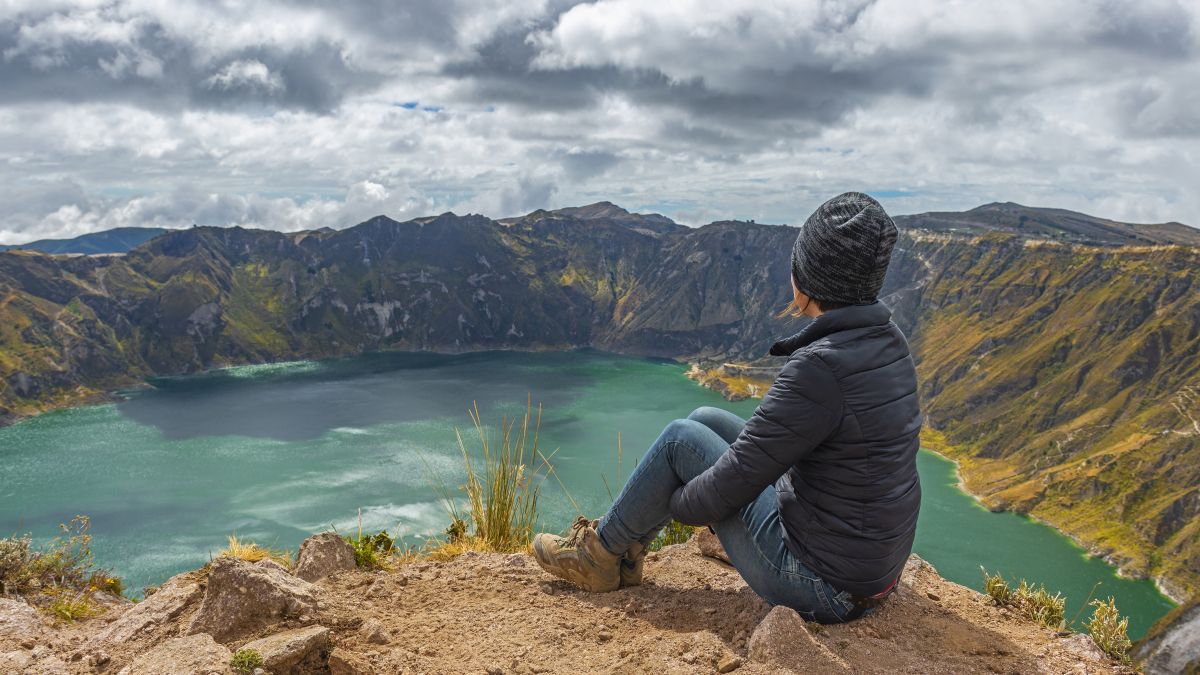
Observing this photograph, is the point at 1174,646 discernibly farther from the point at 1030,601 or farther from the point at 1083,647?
the point at 1083,647

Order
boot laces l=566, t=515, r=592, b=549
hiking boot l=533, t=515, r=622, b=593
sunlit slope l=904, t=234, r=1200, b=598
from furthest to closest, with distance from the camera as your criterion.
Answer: sunlit slope l=904, t=234, r=1200, b=598 → boot laces l=566, t=515, r=592, b=549 → hiking boot l=533, t=515, r=622, b=593

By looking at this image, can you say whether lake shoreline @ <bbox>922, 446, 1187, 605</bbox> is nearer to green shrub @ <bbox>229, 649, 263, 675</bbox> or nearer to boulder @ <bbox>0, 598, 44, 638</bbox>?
green shrub @ <bbox>229, 649, 263, 675</bbox>

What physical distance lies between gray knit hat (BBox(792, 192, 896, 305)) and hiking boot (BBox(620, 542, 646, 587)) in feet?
7.45

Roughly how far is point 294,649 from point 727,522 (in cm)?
254

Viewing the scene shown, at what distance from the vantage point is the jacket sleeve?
11.2 feet

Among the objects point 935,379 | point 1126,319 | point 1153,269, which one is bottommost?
point 935,379

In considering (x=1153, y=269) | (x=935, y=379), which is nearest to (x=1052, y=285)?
(x=1153, y=269)

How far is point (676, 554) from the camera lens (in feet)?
19.0

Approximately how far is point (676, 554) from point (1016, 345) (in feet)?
670

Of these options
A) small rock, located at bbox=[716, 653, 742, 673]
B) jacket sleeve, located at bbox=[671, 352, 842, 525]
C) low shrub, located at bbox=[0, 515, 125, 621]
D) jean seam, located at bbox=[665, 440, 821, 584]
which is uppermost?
jacket sleeve, located at bbox=[671, 352, 842, 525]

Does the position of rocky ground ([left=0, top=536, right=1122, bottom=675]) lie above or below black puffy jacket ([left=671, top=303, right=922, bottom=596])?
below

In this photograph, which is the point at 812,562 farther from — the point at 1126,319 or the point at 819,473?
the point at 1126,319

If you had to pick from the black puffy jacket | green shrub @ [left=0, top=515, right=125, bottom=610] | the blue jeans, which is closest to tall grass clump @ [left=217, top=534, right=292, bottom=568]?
green shrub @ [left=0, top=515, right=125, bottom=610]

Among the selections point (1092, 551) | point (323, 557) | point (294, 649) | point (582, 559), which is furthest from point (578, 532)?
point (1092, 551)
